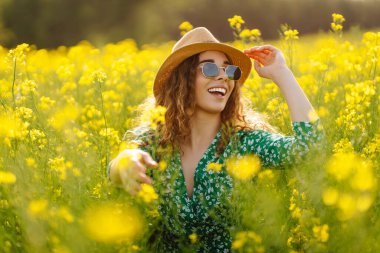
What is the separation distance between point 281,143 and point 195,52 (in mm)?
647

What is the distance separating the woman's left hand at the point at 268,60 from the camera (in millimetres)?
2740

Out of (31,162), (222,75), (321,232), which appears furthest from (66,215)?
(222,75)

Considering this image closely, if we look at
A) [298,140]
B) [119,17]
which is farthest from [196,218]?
[119,17]

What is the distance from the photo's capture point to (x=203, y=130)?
2822 millimetres

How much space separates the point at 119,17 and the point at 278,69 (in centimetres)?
1646

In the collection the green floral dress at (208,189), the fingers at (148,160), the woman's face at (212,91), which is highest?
the woman's face at (212,91)

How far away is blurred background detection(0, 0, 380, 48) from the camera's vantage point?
48.9 feet

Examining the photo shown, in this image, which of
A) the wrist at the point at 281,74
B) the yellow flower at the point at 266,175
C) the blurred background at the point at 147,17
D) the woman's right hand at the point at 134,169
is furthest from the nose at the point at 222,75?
the blurred background at the point at 147,17

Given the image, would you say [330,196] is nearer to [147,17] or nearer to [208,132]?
[208,132]

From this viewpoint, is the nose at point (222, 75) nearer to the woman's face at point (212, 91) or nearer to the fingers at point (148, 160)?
the woman's face at point (212, 91)

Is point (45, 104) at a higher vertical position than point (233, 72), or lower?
lower

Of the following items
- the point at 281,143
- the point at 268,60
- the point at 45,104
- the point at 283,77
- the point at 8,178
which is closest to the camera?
the point at 8,178

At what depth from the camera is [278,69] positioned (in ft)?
8.95

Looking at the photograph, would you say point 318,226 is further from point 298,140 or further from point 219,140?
point 219,140
